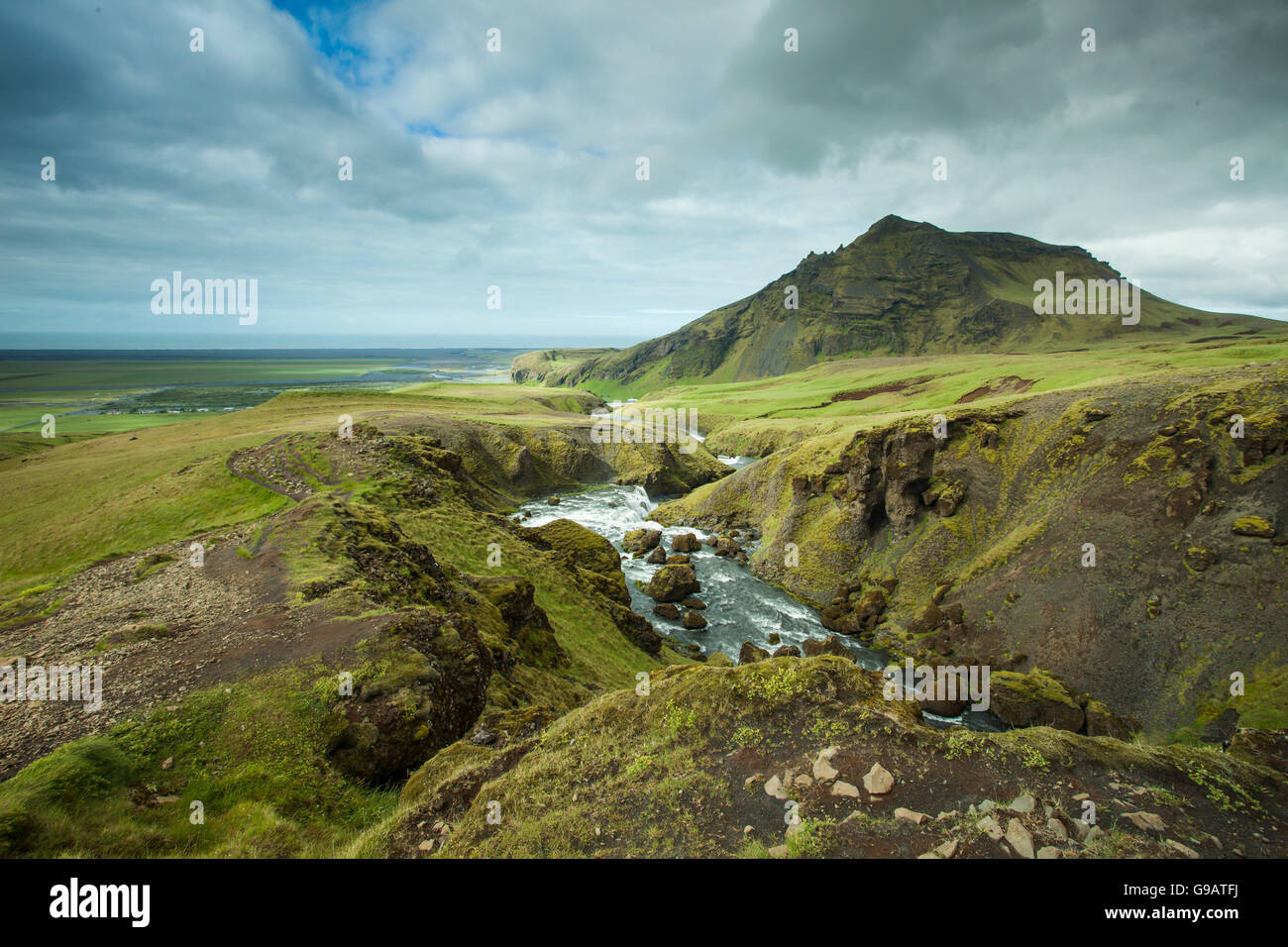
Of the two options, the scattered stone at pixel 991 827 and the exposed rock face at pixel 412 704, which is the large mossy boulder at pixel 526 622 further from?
the scattered stone at pixel 991 827

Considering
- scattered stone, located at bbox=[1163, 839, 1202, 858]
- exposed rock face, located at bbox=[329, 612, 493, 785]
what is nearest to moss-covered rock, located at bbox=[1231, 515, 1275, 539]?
scattered stone, located at bbox=[1163, 839, 1202, 858]

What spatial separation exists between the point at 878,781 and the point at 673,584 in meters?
30.6

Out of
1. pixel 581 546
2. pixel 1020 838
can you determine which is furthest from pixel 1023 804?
pixel 581 546

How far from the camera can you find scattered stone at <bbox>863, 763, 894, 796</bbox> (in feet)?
27.2

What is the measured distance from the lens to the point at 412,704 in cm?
1159

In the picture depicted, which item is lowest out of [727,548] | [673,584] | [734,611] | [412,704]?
[734,611]

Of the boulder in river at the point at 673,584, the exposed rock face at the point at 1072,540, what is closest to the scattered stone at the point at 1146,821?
the exposed rock face at the point at 1072,540

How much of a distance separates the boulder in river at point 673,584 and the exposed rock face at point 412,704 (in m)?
24.4

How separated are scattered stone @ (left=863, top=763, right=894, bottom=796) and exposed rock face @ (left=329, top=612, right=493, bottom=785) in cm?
911

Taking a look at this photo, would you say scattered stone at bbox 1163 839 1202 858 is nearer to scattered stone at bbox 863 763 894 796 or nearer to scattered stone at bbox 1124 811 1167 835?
scattered stone at bbox 1124 811 1167 835

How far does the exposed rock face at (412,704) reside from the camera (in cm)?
1066

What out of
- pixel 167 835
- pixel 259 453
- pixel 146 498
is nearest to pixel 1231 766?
pixel 167 835

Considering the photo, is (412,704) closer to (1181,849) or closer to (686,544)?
Result: (1181,849)
